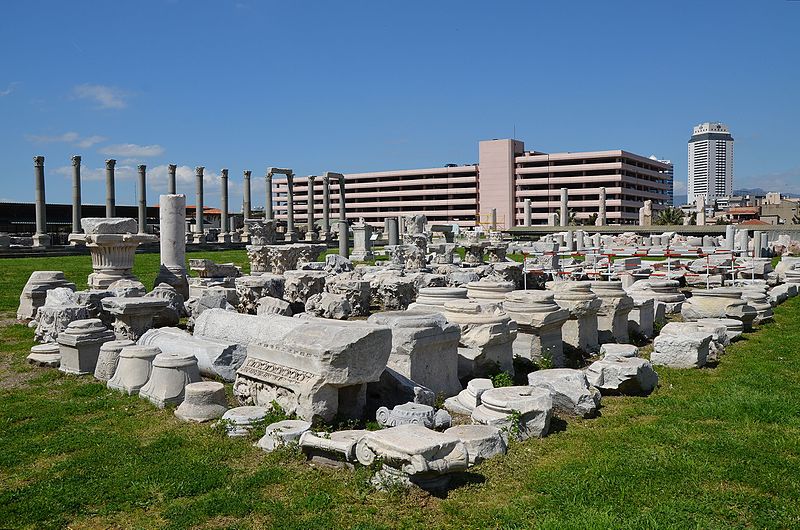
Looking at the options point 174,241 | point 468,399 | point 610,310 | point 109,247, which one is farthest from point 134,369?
point 174,241

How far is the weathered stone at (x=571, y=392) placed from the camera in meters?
6.16

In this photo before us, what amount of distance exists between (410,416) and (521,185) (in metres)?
73.7

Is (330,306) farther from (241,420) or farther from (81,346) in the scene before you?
(241,420)

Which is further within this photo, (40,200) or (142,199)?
Result: (142,199)

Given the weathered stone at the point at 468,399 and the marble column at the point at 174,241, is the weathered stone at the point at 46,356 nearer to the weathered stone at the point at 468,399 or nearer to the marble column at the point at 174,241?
the marble column at the point at 174,241

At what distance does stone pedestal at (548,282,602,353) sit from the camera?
9.02 metres

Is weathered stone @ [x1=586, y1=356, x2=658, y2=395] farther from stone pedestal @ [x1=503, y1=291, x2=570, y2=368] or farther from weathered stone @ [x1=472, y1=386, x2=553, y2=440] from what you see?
weathered stone @ [x1=472, y1=386, x2=553, y2=440]

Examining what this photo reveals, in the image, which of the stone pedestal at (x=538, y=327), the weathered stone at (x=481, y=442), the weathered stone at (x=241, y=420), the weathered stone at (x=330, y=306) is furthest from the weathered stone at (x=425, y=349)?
the weathered stone at (x=330, y=306)

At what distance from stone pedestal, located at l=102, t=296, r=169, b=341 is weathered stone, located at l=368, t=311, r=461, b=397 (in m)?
3.82

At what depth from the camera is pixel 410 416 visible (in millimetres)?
5535

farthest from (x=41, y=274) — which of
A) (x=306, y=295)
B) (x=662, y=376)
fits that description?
(x=662, y=376)

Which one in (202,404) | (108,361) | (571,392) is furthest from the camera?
(108,361)

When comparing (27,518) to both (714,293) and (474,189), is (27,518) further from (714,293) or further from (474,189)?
(474,189)

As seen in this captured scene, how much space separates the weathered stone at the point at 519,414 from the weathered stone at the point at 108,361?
4.55m
